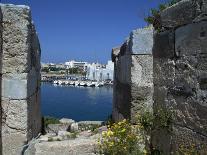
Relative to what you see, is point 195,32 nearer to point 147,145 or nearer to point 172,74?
point 172,74

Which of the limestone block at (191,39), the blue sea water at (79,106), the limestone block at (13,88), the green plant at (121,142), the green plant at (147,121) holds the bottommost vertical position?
the blue sea water at (79,106)

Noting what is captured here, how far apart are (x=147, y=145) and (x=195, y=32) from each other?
1.68m

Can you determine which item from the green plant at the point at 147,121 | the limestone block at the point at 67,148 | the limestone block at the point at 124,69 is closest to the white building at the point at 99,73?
the limestone block at the point at 124,69

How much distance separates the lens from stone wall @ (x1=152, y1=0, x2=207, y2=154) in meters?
3.45

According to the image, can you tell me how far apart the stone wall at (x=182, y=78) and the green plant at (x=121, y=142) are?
31 centimetres

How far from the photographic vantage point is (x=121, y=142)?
424cm

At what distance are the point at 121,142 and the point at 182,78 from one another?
1.06 metres

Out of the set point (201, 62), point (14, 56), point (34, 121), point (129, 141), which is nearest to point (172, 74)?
point (201, 62)

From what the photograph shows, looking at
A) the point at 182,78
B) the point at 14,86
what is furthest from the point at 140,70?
the point at 14,86

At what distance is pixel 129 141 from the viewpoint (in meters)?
4.23

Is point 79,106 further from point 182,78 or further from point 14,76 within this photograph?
point 182,78

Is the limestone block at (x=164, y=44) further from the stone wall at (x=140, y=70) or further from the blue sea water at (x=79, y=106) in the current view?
the blue sea water at (x=79, y=106)

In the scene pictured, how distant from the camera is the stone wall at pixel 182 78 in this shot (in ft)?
11.3

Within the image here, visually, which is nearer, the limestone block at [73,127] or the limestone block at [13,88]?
the limestone block at [13,88]
